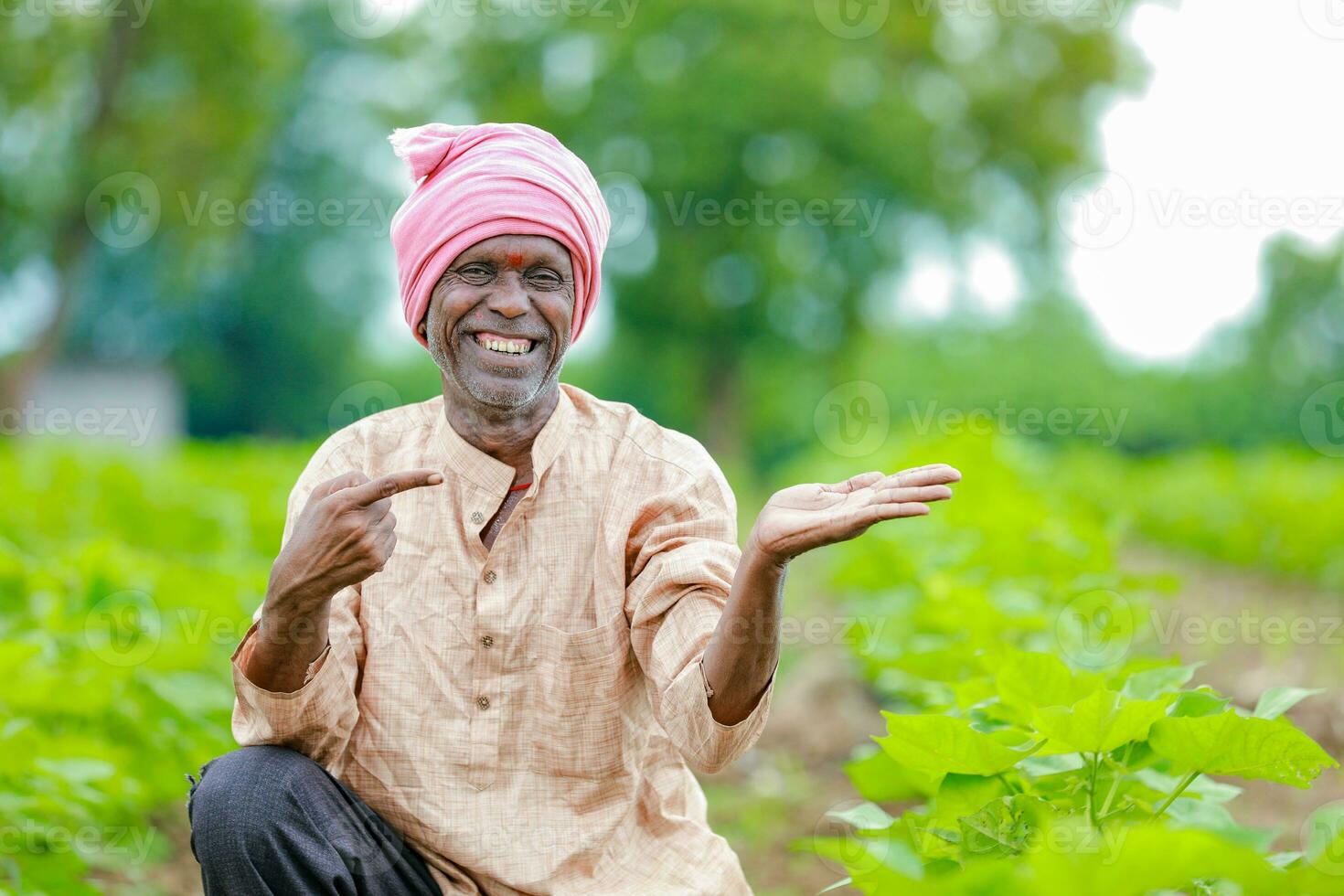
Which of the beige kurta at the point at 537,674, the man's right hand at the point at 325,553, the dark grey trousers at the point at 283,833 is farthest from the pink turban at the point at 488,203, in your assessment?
the dark grey trousers at the point at 283,833

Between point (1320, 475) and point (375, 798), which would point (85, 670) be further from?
point (1320, 475)

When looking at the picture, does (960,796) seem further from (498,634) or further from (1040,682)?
(498,634)

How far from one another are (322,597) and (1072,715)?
115 cm

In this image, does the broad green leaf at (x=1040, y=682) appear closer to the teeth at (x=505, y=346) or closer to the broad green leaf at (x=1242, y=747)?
the broad green leaf at (x=1242, y=747)

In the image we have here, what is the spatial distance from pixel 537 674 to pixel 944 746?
2.50 feet

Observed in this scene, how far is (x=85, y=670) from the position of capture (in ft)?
10.7

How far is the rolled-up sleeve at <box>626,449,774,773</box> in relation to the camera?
6.96 feet

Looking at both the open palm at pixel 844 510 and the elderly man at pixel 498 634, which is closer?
the open palm at pixel 844 510

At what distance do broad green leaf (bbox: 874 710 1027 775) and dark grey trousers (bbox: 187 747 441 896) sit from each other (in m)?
0.90

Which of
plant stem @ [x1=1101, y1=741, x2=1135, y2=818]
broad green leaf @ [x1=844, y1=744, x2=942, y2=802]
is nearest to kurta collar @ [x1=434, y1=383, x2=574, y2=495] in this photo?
broad green leaf @ [x1=844, y1=744, x2=942, y2=802]

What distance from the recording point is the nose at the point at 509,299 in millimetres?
2346

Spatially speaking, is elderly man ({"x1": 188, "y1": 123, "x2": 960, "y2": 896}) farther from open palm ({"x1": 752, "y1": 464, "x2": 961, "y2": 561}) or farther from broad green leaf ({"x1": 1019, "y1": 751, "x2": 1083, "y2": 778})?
broad green leaf ({"x1": 1019, "y1": 751, "x2": 1083, "y2": 778})

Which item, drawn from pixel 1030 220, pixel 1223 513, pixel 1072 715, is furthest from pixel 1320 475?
pixel 1030 220

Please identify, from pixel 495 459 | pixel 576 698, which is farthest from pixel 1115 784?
pixel 495 459
